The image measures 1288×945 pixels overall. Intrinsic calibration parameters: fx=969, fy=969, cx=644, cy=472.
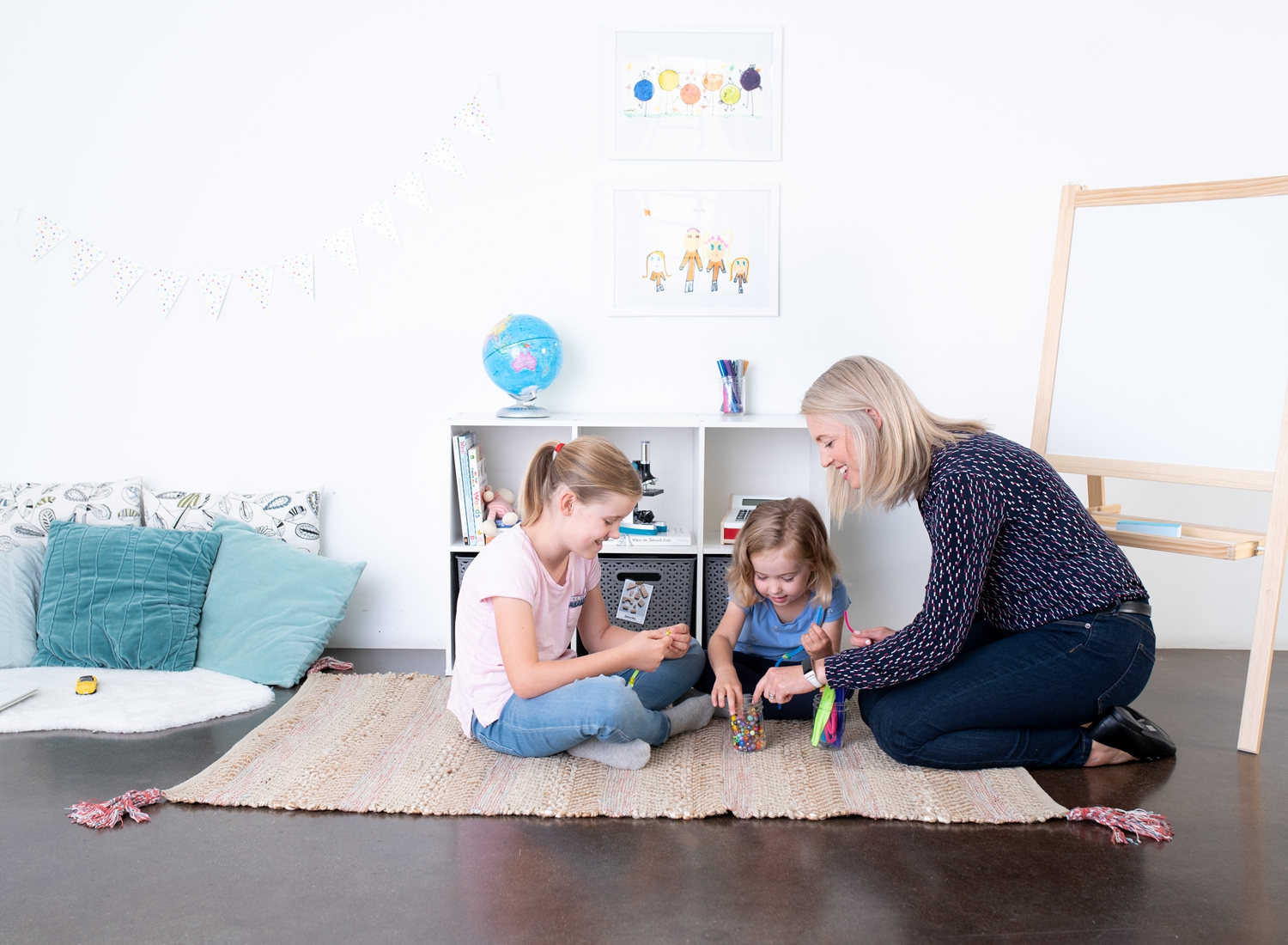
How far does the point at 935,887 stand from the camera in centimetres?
162

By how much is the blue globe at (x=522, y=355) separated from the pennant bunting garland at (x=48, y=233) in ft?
4.55

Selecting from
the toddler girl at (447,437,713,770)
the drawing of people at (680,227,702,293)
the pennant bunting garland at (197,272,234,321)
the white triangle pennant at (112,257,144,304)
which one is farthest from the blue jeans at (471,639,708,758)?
the white triangle pennant at (112,257,144,304)

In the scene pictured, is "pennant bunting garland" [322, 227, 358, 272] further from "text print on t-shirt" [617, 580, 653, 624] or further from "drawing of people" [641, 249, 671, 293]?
"text print on t-shirt" [617, 580, 653, 624]

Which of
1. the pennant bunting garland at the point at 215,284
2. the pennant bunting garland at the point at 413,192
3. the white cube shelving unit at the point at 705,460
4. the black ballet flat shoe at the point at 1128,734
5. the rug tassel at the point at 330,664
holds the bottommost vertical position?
the rug tassel at the point at 330,664

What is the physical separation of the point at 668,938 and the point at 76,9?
310cm

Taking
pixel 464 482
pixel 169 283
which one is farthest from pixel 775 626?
pixel 169 283

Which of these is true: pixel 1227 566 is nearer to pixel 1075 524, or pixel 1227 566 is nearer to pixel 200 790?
pixel 1075 524

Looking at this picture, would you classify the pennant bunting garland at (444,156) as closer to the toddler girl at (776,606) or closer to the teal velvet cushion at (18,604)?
the toddler girl at (776,606)

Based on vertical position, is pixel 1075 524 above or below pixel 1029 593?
above

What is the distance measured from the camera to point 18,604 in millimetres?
2744

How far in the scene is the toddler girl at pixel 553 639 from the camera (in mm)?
2002

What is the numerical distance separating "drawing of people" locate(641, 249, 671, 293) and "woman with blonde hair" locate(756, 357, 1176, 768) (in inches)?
40.3

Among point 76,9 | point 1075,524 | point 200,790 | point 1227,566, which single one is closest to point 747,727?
point 1075,524

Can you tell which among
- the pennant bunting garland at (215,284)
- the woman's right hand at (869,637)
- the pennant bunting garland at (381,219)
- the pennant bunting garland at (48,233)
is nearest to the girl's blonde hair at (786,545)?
the woman's right hand at (869,637)
